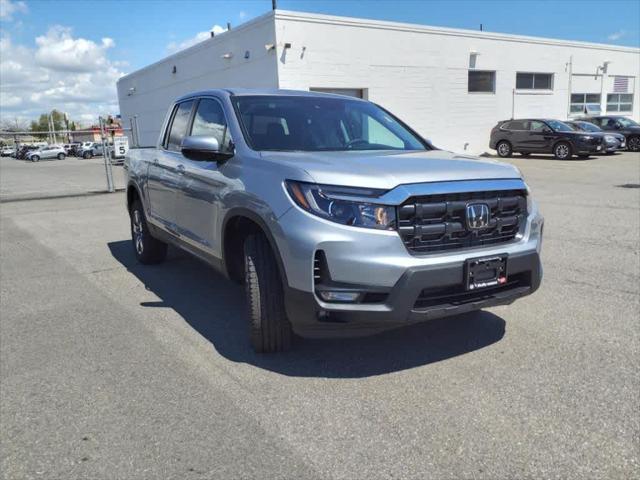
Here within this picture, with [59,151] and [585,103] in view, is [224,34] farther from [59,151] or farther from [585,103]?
[59,151]

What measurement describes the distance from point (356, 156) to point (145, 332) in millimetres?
2174

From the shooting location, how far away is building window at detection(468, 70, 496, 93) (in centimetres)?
2586

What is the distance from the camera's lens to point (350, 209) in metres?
3.14

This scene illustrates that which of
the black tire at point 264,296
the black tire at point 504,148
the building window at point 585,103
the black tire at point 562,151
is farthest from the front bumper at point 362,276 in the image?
the building window at point 585,103

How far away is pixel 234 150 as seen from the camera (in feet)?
13.1

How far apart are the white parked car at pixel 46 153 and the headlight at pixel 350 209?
2240 inches

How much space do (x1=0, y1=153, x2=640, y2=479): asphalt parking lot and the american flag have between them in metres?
31.1

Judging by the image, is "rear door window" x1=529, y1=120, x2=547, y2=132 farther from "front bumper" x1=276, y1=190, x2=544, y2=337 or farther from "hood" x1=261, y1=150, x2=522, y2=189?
"front bumper" x1=276, y1=190, x2=544, y2=337

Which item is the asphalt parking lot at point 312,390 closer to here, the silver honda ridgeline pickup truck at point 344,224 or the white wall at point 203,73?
the silver honda ridgeline pickup truck at point 344,224

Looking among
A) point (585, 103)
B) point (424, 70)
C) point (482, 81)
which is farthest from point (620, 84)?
point (424, 70)

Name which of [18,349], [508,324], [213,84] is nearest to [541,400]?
[508,324]

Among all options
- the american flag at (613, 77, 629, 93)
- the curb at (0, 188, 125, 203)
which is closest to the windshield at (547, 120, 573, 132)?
the american flag at (613, 77, 629, 93)

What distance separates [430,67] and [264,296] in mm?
22478

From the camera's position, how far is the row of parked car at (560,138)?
2103 centimetres
